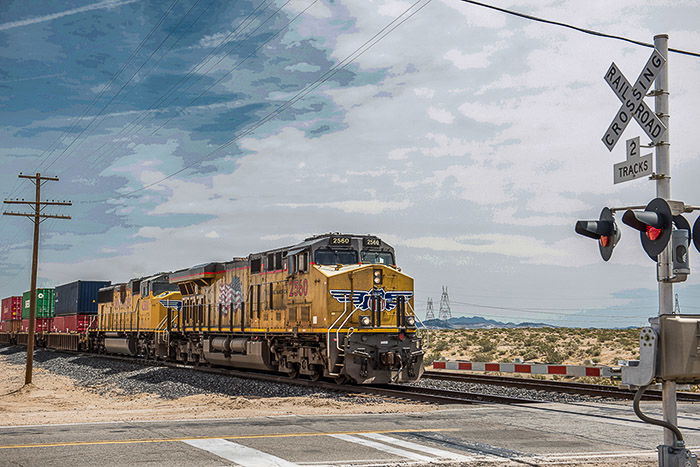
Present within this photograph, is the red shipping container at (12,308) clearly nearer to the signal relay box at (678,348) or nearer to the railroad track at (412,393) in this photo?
the railroad track at (412,393)

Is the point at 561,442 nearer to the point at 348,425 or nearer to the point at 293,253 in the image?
the point at 348,425

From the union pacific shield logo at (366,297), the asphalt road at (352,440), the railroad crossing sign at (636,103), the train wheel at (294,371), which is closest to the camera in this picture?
the railroad crossing sign at (636,103)

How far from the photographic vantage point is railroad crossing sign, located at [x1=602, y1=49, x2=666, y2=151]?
8.10 meters

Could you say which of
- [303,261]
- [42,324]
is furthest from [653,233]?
[42,324]

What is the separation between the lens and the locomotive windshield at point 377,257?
2133cm

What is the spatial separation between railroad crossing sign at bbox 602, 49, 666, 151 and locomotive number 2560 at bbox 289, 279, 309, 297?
1335cm

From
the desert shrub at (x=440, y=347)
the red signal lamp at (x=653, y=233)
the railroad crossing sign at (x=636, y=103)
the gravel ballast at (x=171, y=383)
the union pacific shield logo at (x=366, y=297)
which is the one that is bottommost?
the desert shrub at (x=440, y=347)

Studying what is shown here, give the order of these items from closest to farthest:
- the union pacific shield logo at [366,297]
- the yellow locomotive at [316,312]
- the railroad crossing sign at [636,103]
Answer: the railroad crossing sign at [636,103]
the yellow locomotive at [316,312]
the union pacific shield logo at [366,297]

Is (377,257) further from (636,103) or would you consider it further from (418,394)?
(636,103)

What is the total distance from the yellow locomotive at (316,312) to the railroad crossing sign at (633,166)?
11699 mm

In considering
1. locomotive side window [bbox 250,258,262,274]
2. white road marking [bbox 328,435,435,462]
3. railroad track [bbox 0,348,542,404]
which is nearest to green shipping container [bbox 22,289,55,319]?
railroad track [bbox 0,348,542,404]

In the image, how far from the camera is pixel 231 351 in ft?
87.2

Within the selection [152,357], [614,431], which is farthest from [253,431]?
[152,357]

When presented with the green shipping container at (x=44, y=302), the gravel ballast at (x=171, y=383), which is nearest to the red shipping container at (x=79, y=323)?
the green shipping container at (x=44, y=302)
